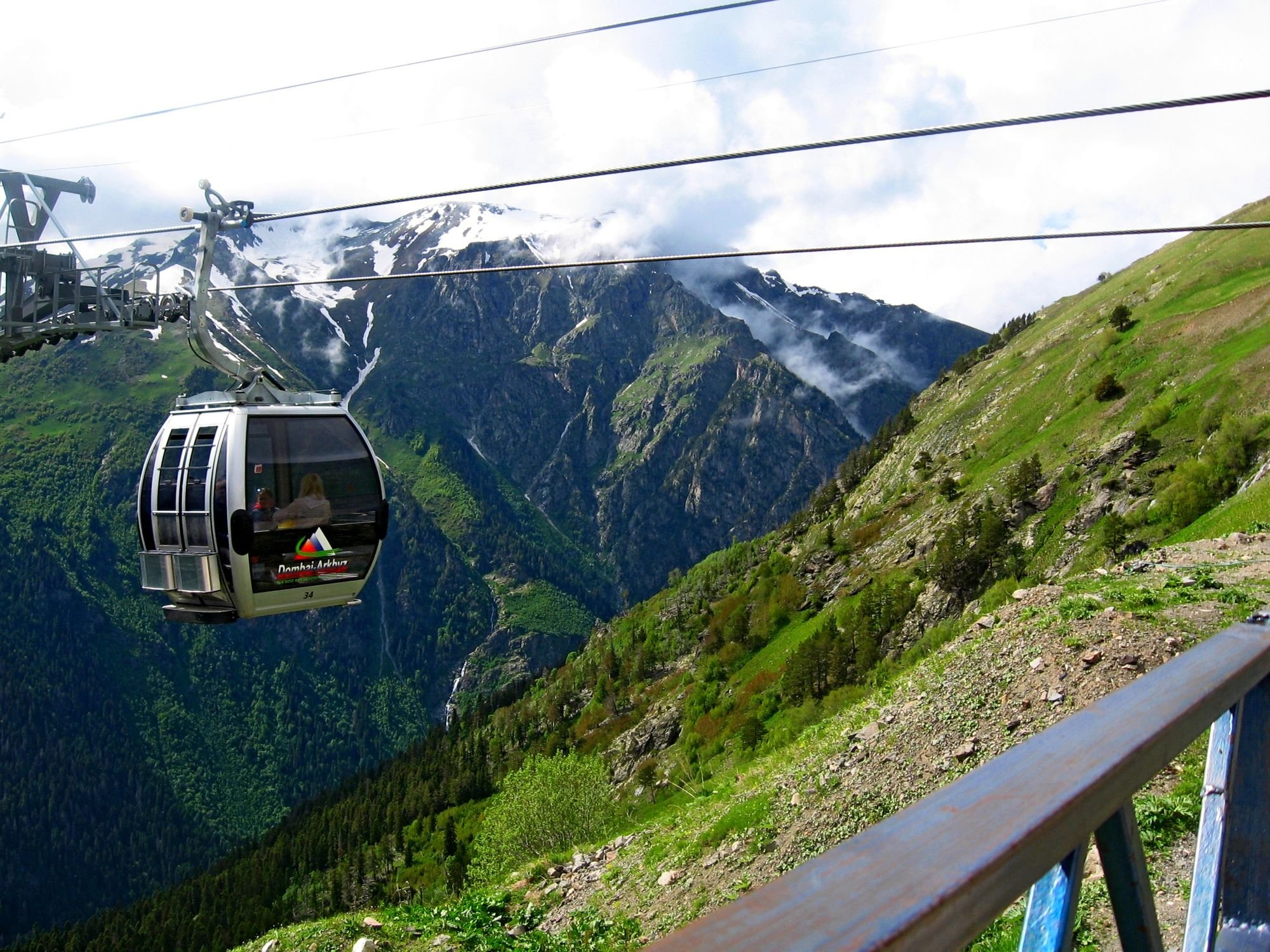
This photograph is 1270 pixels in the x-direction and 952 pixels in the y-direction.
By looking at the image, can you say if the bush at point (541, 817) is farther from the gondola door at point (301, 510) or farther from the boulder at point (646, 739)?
the boulder at point (646, 739)

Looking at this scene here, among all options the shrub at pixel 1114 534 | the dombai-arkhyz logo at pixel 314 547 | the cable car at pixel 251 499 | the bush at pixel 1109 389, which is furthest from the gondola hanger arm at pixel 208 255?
the bush at pixel 1109 389

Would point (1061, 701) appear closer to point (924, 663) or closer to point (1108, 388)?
point (924, 663)

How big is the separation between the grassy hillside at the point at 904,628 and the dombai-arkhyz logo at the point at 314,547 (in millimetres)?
5953

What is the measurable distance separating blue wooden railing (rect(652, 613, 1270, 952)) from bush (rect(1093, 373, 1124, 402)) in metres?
78.0

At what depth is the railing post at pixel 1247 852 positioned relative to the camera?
8.15ft

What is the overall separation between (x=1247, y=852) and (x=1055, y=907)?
115 cm

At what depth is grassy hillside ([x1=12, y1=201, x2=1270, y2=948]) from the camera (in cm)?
1438

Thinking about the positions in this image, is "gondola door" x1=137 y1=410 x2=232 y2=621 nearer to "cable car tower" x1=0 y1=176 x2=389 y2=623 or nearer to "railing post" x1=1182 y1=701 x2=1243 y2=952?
"cable car tower" x1=0 y1=176 x2=389 y2=623

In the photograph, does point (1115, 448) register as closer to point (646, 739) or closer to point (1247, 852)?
point (1247, 852)

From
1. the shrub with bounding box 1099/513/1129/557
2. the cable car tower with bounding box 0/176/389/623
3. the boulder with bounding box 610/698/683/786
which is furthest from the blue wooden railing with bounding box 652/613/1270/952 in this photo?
the boulder with bounding box 610/698/683/786

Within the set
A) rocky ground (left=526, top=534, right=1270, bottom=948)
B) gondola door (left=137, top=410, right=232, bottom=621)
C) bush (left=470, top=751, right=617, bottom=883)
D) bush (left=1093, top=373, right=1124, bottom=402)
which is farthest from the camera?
bush (left=1093, top=373, right=1124, bottom=402)

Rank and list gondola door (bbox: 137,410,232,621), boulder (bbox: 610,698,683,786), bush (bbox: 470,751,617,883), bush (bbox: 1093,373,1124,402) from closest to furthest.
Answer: gondola door (bbox: 137,410,232,621) < bush (bbox: 470,751,617,883) < bush (bbox: 1093,373,1124,402) < boulder (bbox: 610,698,683,786)

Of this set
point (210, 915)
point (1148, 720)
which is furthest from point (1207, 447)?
point (210, 915)

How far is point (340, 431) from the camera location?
54.2 ft
